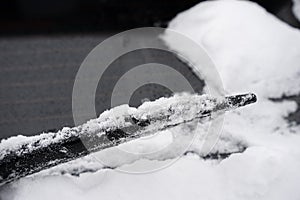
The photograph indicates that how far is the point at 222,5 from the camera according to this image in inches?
75.0

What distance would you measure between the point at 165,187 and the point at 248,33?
94 cm

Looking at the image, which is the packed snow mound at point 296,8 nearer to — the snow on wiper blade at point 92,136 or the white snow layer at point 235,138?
the white snow layer at point 235,138

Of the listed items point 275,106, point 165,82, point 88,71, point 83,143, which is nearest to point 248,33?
point 275,106

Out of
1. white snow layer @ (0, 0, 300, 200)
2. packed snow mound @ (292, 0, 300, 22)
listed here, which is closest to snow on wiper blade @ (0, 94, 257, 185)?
white snow layer @ (0, 0, 300, 200)

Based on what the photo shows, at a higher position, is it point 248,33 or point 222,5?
point 222,5

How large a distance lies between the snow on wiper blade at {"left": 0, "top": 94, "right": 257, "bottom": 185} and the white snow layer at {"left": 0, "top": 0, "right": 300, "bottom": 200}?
0.14 m

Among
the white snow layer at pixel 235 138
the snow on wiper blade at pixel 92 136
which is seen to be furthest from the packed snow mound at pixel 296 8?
the snow on wiper blade at pixel 92 136

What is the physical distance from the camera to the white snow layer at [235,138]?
1330 millimetres

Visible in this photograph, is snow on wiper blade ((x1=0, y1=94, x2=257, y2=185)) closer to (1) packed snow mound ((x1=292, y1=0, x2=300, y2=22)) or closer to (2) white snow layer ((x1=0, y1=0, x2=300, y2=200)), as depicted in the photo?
(2) white snow layer ((x1=0, y1=0, x2=300, y2=200))

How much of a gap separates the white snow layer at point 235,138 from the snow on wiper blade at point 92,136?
144 mm

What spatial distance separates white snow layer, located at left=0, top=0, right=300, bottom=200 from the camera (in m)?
1.33

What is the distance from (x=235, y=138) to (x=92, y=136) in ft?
2.21

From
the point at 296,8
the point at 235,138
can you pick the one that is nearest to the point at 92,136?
the point at 235,138

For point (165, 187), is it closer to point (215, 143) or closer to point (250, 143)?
point (215, 143)
